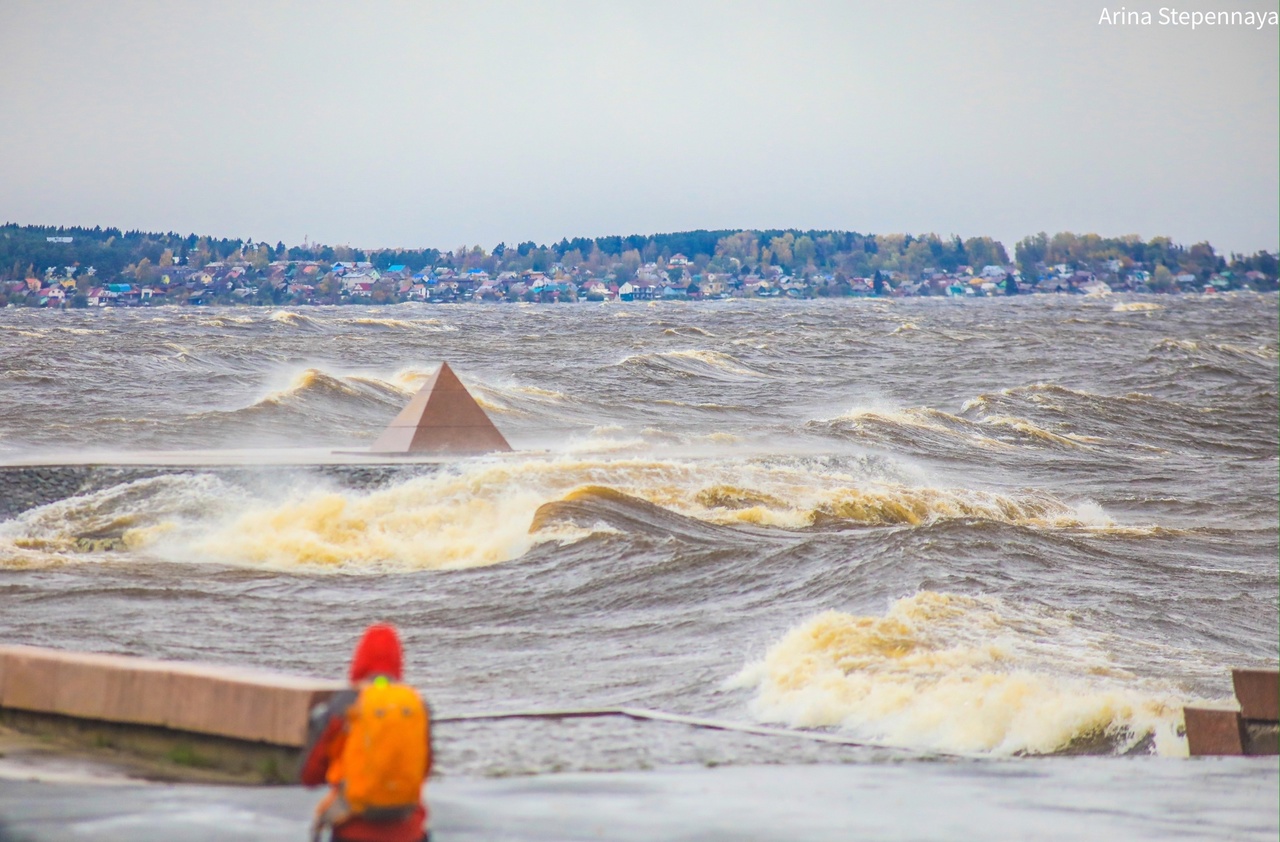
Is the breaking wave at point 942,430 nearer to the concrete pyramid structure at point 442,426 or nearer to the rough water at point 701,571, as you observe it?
the rough water at point 701,571

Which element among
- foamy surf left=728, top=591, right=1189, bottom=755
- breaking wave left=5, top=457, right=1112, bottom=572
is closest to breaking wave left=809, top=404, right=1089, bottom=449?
breaking wave left=5, top=457, right=1112, bottom=572

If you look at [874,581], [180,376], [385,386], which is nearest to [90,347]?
[180,376]

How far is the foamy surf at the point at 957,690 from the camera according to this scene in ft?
24.8

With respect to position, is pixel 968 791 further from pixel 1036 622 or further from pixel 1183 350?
pixel 1183 350

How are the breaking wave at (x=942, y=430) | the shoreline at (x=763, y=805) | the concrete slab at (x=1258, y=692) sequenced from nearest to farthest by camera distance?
the shoreline at (x=763, y=805)
the concrete slab at (x=1258, y=692)
the breaking wave at (x=942, y=430)

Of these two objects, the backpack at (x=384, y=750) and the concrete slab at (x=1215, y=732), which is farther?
the concrete slab at (x=1215, y=732)

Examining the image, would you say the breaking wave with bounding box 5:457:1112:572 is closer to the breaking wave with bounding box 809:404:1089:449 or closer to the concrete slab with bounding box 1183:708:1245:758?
the concrete slab with bounding box 1183:708:1245:758

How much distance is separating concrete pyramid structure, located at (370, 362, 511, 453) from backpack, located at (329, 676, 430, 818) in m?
13.7

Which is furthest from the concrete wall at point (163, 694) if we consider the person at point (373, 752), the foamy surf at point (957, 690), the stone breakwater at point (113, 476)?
the stone breakwater at point (113, 476)

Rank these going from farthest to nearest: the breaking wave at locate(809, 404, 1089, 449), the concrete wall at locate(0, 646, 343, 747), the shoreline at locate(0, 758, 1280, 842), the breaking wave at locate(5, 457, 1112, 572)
A: the breaking wave at locate(809, 404, 1089, 449) → the breaking wave at locate(5, 457, 1112, 572) → the concrete wall at locate(0, 646, 343, 747) → the shoreline at locate(0, 758, 1280, 842)

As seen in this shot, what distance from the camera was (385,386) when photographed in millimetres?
33031

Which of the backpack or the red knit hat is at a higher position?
the red knit hat

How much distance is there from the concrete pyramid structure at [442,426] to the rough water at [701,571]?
0.54m

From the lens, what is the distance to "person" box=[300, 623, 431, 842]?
325 cm
